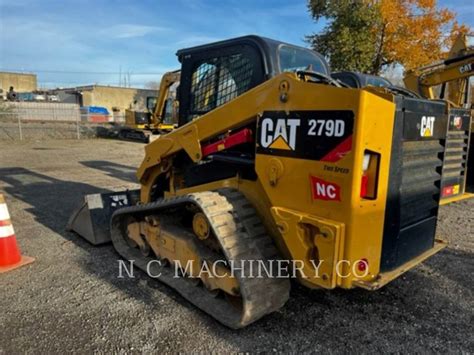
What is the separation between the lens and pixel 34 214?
239 inches

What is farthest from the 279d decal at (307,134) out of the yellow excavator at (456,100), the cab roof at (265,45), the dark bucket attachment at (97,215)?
the dark bucket attachment at (97,215)

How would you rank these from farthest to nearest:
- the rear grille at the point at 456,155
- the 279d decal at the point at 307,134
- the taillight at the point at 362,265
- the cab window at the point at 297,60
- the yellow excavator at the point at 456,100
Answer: the yellow excavator at the point at 456,100 < the rear grille at the point at 456,155 < the cab window at the point at 297,60 < the taillight at the point at 362,265 < the 279d decal at the point at 307,134

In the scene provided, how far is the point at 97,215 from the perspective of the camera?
4766 millimetres

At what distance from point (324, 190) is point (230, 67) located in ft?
5.51

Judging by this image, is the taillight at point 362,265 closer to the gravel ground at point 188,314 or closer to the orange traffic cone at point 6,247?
the gravel ground at point 188,314

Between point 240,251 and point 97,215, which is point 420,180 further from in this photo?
point 97,215

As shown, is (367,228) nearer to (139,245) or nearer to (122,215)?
(139,245)

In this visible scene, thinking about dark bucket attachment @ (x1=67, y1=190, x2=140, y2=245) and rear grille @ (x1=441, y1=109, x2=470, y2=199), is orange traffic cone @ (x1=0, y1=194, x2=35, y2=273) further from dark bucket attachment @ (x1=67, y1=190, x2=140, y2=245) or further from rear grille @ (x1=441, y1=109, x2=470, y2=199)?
rear grille @ (x1=441, y1=109, x2=470, y2=199)

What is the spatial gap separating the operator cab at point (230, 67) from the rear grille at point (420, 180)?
3.58 ft

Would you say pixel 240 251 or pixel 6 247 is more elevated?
pixel 240 251

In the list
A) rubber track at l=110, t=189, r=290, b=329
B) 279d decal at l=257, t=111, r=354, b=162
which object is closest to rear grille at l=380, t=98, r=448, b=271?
279d decal at l=257, t=111, r=354, b=162

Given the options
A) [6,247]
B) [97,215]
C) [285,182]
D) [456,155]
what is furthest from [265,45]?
[6,247]

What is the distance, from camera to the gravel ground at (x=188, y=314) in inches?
110

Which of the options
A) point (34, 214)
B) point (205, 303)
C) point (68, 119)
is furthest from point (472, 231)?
point (68, 119)
